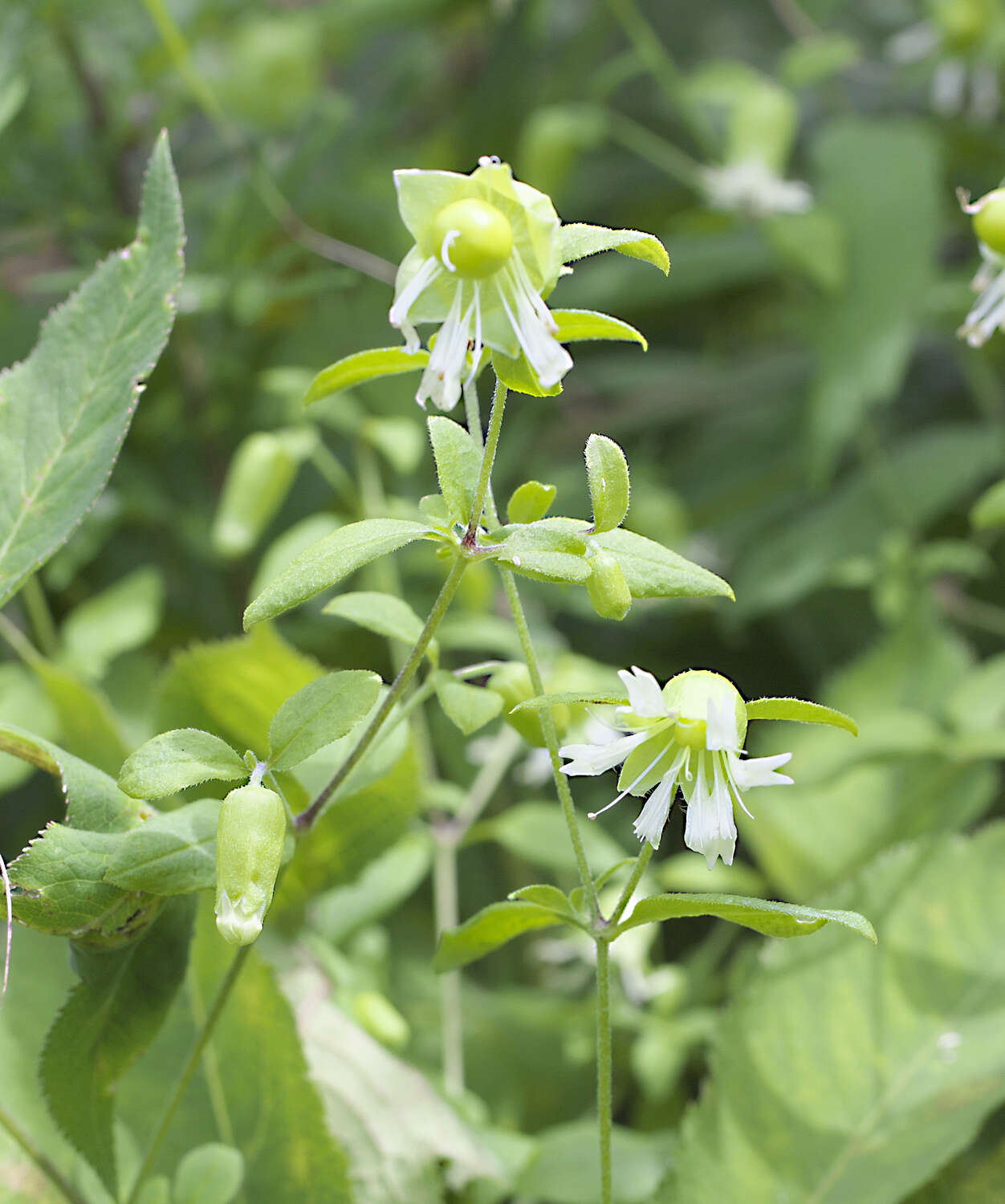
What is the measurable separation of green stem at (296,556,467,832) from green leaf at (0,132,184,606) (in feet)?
0.32

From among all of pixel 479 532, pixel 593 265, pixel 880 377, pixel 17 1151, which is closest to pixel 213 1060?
pixel 17 1151

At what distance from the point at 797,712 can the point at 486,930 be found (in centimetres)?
10

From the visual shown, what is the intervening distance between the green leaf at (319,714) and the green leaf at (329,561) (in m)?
0.02

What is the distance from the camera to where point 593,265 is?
2.86 feet

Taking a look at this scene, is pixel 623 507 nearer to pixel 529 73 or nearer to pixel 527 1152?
pixel 527 1152

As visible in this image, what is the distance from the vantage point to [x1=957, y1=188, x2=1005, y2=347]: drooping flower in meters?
0.29

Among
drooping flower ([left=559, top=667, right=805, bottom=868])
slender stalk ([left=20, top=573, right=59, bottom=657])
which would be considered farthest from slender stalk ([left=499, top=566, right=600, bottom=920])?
slender stalk ([left=20, top=573, right=59, bottom=657])

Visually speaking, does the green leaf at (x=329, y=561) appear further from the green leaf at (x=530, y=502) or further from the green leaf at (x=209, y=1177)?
the green leaf at (x=209, y=1177)

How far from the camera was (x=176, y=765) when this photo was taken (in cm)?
24

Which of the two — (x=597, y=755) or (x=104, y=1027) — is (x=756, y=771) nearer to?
(x=597, y=755)

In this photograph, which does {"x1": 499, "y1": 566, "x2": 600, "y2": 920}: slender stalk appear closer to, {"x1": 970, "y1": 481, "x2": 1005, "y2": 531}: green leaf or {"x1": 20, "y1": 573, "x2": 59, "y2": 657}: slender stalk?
{"x1": 970, "y1": 481, "x2": 1005, "y2": 531}: green leaf

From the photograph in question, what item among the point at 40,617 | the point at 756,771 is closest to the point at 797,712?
the point at 756,771

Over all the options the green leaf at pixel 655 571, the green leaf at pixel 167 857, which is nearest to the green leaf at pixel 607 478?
the green leaf at pixel 655 571

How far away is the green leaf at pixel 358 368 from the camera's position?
0.25 metres
